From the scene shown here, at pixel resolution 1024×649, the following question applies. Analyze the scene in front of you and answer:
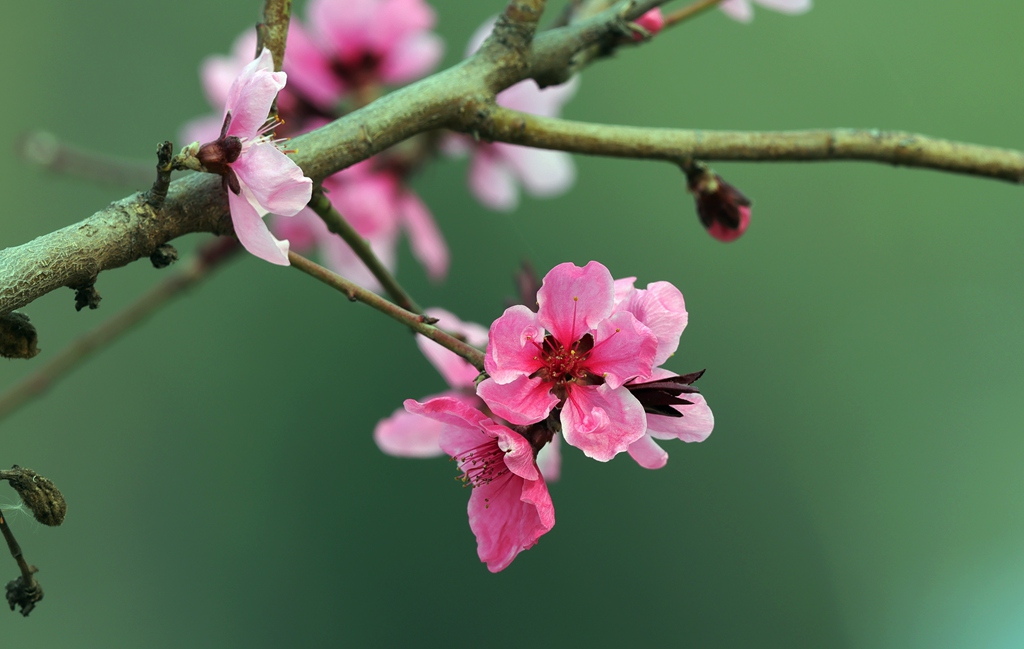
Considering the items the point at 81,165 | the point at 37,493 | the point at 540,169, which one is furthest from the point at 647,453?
the point at 81,165

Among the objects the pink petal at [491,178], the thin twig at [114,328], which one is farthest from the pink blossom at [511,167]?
the thin twig at [114,328]

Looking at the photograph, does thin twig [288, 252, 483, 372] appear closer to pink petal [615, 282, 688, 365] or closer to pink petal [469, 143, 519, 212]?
pink petal [615, 282, 688, 365]

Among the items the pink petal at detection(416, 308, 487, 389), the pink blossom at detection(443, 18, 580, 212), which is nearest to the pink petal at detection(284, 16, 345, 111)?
the pink blossom at detection(443, 18, 580, 212)

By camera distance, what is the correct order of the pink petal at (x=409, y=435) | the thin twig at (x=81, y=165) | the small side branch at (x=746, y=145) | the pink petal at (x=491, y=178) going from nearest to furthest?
the small side branch at (x=746, y=145) → the pink petal at (x=409, y=435) → the thin twig at (x=81, y=165) → the pink petal at (x=491, y=178)

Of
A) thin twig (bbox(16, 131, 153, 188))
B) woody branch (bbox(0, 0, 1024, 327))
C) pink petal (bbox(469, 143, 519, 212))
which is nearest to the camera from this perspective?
woody branch (bbox(0, 0, 1024, 327))

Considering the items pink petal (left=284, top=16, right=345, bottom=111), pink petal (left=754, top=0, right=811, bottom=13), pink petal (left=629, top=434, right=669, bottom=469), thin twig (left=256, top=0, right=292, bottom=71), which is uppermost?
pink petal (left=284, top=16, right=345, bottom=111)

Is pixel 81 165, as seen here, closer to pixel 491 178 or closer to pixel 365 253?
pixel 491 178

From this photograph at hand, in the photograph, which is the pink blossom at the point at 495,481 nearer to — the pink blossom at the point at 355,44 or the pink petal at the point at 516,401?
the pink petal at the point at 516,401
